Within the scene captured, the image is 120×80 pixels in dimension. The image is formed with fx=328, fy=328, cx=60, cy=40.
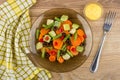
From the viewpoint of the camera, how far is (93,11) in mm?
1428

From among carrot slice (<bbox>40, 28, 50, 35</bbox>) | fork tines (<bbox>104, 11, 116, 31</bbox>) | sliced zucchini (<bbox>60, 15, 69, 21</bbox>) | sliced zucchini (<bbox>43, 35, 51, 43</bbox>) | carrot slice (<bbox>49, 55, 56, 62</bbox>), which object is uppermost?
sliced zucchini (<bbox>60, 15, 69, 21</bbox>)

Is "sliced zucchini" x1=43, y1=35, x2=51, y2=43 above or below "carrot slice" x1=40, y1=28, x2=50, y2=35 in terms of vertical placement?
below

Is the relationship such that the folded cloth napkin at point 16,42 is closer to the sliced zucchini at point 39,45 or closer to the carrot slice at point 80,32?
the sliced zucchini at point 39,45

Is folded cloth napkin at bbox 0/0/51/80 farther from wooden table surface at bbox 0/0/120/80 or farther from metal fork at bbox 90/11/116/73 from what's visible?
metal fork at bbox 90/11/116/73

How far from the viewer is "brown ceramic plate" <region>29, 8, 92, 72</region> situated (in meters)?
1.40

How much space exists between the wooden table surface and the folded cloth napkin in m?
0.04

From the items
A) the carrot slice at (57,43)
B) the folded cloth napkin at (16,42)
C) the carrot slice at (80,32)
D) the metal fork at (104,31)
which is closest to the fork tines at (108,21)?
the metal fork at (104,31)

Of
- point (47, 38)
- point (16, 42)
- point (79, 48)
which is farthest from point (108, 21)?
point (16, 42)

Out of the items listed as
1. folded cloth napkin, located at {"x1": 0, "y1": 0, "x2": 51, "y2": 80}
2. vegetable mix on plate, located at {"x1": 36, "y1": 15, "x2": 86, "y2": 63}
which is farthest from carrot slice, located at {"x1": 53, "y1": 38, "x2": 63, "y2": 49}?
folded cloth napkin, located at {"x1": 0, "y1": 0, "x2": 51, "y2": 80}

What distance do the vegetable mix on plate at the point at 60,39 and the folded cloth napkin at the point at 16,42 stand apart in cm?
7

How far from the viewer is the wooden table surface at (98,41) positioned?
1.44 metres

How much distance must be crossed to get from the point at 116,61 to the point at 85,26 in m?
0.21

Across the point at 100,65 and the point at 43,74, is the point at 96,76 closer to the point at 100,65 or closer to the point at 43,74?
the point at 100,65

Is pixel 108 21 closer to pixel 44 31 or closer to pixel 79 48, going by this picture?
pixel 79 48
